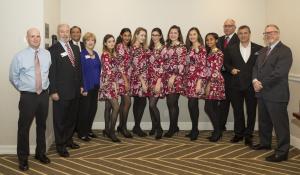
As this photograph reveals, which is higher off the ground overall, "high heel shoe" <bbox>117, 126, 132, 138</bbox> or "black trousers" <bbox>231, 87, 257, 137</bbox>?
"black trousers" <bbox>231, 87, 257, 137</bbox>

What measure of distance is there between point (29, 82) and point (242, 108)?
3302mm

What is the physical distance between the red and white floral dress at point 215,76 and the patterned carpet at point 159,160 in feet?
2.49

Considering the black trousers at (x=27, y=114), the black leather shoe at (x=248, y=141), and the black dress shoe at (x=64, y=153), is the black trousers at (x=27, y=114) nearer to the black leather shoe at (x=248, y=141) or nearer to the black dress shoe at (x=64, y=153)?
the black dress shoe at (x=64, y=153)

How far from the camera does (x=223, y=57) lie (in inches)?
251

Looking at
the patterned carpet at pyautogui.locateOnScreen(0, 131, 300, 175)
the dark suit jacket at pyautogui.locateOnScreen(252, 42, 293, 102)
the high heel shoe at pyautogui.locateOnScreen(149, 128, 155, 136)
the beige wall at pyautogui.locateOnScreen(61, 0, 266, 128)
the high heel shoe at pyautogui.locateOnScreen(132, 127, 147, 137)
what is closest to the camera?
the patterned carpet at pyautogui.locateOnScreen(0, 131, 300, 175)

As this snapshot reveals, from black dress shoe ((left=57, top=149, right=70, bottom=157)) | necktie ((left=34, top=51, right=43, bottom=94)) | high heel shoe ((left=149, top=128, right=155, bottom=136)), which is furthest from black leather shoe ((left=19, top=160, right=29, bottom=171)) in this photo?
high heel shoe ((left=149, top=128, right=155, bottom=136))

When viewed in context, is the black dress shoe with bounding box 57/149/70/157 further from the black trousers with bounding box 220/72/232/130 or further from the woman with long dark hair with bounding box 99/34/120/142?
the black trousers with bounding box 220/72/232/130

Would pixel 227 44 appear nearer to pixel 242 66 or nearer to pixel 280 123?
pixel 242 66

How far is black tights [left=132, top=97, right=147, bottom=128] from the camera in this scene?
676 cm

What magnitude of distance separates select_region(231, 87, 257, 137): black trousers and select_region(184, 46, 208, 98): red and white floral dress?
1.74ft

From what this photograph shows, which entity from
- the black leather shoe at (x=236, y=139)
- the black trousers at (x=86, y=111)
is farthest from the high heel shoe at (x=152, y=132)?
the black leather shoe at (x=236, y=139)

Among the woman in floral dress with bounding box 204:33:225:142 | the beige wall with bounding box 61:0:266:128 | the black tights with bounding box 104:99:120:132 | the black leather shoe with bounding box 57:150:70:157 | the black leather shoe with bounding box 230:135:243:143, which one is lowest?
the black leather shoe with bounding box 57:150:70:157

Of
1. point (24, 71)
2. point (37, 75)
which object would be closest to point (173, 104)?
point (37, 75)

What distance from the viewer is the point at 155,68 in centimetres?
640
